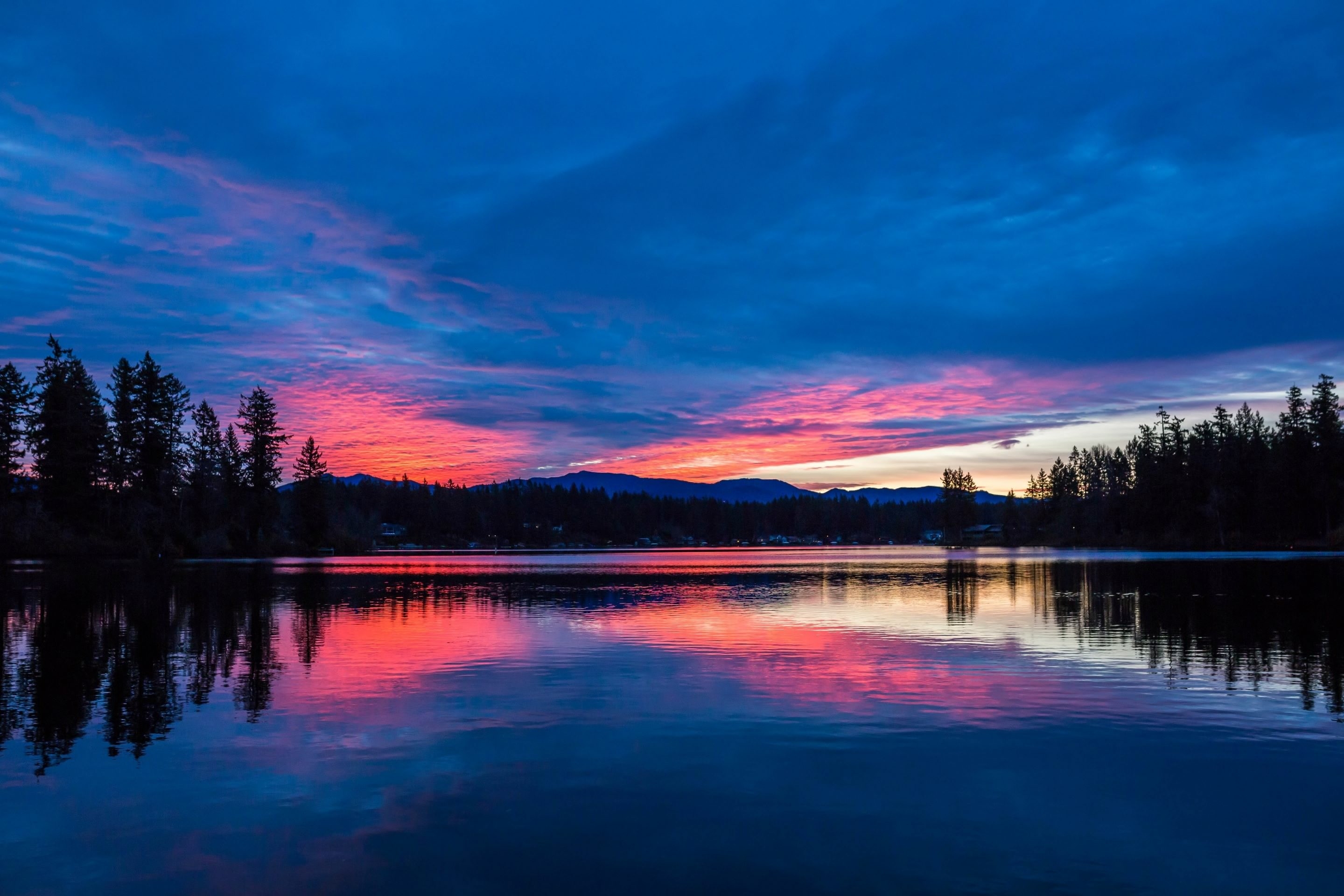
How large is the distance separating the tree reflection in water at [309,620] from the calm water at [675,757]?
0.24 meters

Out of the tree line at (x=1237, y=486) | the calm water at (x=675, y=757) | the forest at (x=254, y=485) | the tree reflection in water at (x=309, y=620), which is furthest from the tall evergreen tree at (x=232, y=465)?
the tree line at (x=1237, y=486)

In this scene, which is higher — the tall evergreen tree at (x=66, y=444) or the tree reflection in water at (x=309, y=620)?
the tall evergreen tree at (x=66, y=444)

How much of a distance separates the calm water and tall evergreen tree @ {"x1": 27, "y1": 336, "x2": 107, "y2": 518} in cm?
7030

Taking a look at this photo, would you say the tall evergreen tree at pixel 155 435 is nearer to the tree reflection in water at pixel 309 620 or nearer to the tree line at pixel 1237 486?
the tree reflection in water at pixel 309 620

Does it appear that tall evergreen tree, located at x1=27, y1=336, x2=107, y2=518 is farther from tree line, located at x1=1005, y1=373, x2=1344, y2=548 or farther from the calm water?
tree line, located at x1=1005, y1=373, x2=1344, y2=548

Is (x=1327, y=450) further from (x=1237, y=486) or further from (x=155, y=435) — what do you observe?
(x=155, y=435)

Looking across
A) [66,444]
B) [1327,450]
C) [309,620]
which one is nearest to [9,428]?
[66,444]

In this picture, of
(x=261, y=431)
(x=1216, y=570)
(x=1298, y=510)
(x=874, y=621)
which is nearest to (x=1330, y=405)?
(x=1298, y=510)

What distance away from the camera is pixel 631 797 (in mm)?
11672

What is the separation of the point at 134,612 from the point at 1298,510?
141324 mm

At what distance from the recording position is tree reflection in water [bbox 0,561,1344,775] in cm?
1844

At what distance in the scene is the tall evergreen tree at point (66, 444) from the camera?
90000 millimetres

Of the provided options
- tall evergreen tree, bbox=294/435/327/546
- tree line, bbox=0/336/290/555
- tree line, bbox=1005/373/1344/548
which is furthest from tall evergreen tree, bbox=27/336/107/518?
tree line, bbox=1005/373/1344/548

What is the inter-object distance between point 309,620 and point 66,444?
238 ft
